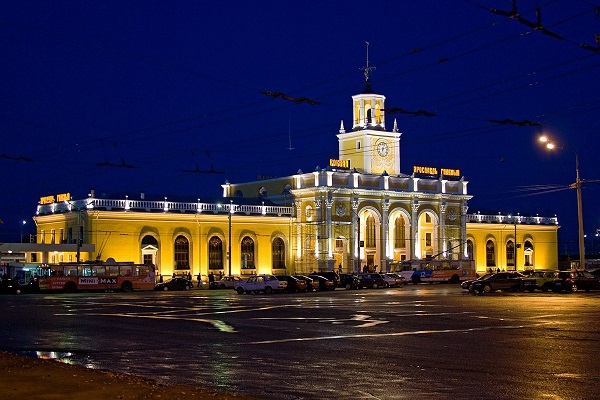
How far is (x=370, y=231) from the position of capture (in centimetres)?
8825

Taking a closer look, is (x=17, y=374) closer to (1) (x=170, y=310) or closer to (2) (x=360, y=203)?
(1) (x=170, y=310)

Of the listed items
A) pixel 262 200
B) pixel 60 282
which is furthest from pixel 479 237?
pixel 60 282

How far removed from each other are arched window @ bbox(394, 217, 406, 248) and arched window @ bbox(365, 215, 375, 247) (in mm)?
2740

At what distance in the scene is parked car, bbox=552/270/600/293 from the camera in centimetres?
4941

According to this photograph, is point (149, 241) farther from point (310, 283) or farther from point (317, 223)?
point (310, 283)

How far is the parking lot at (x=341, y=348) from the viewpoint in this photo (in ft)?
43.7

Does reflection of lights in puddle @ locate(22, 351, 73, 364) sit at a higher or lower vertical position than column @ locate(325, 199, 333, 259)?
lower

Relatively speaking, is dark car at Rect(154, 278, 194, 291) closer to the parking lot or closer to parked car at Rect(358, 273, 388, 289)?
parked car at Rect(358, 273, 388, 289)

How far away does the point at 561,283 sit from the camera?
49688 mm

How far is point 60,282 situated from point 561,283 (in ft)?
110

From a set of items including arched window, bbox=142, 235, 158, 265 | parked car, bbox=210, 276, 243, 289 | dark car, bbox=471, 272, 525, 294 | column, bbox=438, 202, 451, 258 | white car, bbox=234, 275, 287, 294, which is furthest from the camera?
column, bbox=438, 202, 451, 258

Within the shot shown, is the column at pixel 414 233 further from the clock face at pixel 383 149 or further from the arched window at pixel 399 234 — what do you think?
the clock face at pixel 383 149

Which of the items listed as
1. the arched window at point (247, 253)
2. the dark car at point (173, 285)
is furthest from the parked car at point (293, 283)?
the arched window at point (247, 253)

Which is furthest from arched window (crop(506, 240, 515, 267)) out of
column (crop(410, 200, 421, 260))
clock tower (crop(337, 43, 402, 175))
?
clock tower (crop(337, 43, 402, 175))
